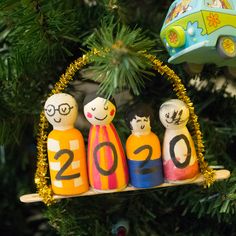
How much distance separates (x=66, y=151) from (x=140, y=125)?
0.07 metres

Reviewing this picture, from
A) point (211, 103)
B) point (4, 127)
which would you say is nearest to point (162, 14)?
point (211, 103)

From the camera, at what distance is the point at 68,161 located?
36cm

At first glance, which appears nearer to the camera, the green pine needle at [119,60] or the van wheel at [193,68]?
the green pine needle at [119,60]

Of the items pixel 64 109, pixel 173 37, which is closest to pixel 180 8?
pixel 173 37

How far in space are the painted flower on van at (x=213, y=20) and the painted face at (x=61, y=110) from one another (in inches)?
5.2

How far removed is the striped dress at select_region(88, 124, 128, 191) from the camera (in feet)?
1.19

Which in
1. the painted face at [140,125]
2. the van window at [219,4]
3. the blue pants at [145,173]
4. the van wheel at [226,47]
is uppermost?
the van window at [219,4]

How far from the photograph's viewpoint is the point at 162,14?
0.49m

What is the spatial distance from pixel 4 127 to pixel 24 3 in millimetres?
122

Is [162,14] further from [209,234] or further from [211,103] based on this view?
[209,234]

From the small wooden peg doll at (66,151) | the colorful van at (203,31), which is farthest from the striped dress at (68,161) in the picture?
the colorful van at (203,31)

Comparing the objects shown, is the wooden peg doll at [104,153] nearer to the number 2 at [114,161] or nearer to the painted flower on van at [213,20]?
the number 2 at [114,161]

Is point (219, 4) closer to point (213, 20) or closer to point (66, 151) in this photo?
A: point (213, 20)

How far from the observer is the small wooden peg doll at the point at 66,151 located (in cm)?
36
